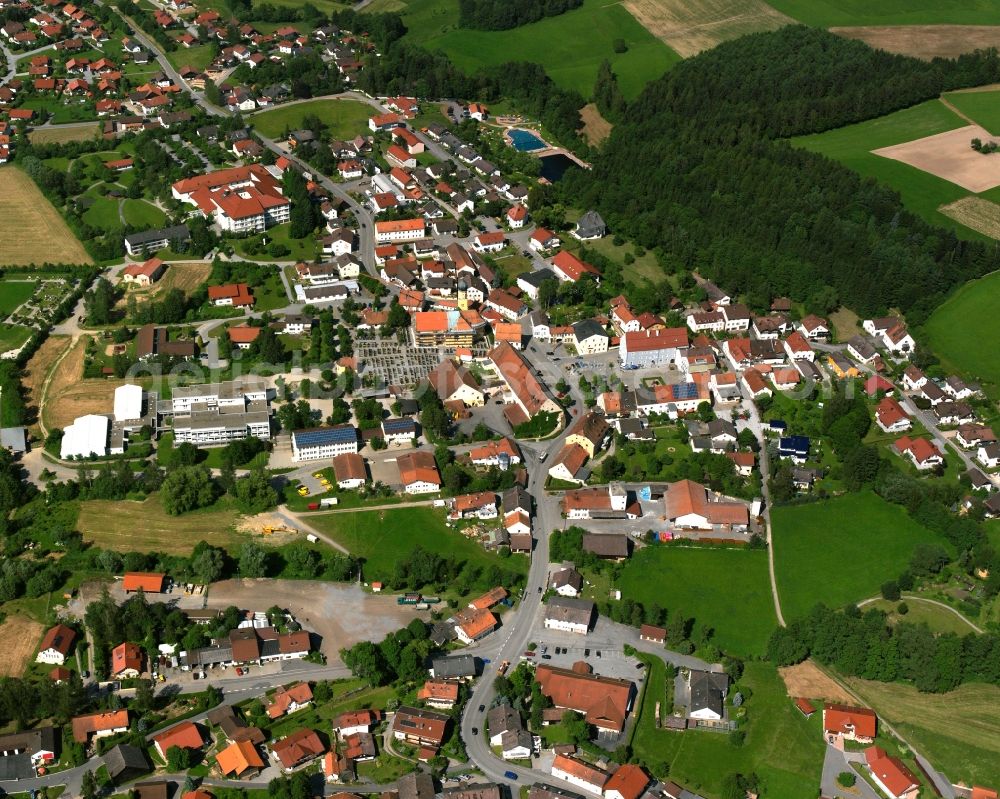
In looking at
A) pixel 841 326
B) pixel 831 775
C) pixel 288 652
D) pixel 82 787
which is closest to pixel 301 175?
pixel 841 326

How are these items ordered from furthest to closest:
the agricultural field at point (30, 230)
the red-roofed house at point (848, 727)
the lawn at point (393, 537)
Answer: the agricultural field at point (30, 230), the lawn at point (393, 537), the red-roofed house at point (848, 727)

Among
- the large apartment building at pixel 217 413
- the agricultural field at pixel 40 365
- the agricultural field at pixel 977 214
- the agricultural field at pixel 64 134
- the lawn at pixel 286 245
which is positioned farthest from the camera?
the agricultural field at pixel 64 134

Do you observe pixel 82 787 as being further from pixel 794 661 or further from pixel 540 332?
pixel 540 332

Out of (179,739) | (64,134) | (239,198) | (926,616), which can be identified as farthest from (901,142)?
(179,739)

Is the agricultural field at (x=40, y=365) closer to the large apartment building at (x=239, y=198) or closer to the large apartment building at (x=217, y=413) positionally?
the large apartment building at (x=217, y=413)

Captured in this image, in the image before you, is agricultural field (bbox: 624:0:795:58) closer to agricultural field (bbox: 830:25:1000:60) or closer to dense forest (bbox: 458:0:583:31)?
agricultural field (bbox: 830:25:1000:60)

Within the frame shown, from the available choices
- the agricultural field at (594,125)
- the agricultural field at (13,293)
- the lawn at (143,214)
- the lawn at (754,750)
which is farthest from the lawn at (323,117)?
the lawn at (754,750)
